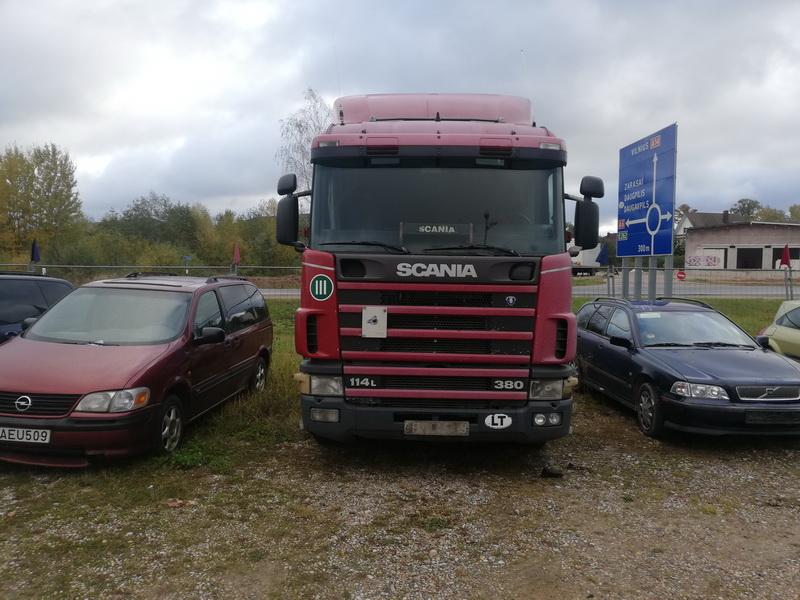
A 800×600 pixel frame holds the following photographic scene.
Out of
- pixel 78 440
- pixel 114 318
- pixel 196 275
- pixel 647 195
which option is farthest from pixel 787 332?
pixel 196 275

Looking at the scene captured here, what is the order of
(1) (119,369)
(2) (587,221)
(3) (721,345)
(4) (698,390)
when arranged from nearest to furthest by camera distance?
(1) (119,369)
(2) (587,221)
(4) (698,390)
(3) (721,345)

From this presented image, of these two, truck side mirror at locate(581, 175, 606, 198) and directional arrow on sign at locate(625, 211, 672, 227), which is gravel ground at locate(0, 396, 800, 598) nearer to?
truck side mirror at locate(581, 175, 606, 198)

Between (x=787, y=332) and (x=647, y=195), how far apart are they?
389 cm

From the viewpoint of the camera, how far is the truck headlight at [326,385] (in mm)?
5098

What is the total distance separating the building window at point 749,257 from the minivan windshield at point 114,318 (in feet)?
177

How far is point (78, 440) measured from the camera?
197 inches

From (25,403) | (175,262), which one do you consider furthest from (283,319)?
(175,262)

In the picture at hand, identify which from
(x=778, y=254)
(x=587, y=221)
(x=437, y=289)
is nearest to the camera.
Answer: (x=437, y=289)

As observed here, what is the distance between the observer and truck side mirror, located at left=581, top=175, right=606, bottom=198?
18.3ft

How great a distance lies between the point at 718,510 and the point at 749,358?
2.69 meters

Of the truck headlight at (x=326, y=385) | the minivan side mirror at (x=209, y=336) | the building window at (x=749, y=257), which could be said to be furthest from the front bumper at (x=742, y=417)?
the building window at (x=749, y=257)

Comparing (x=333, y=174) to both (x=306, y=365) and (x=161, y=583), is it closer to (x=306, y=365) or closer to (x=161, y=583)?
(x=306, y=365)

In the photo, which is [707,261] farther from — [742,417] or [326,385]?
[326,385]

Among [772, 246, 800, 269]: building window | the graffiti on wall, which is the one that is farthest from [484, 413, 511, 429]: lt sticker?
[772, 246, 800, 269]: building window
